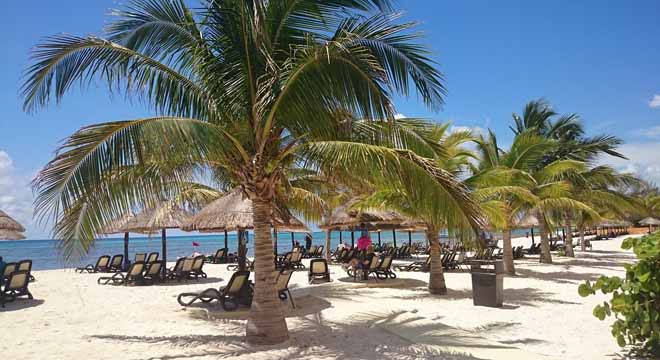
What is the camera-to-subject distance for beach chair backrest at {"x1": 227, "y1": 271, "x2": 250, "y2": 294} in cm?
890

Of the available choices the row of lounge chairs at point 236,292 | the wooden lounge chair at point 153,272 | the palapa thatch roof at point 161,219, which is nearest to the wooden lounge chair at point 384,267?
the row of lounge chairs at point 236,292

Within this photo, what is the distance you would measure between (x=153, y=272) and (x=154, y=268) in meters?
0.12

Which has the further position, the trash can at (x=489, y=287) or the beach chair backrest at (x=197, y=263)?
the beach chair backrest at (x=197, y=263)

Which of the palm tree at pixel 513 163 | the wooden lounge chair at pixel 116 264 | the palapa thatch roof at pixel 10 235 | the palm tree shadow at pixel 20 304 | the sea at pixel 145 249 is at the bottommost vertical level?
the sea at pixel 145 249

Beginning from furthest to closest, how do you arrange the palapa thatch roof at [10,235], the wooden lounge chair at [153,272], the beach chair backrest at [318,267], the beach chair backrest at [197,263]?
the beach chair backrest at [197,263]
the wooden lounge chair at [153,272]
the beach chair backrest at [318,267]
the palapa thatch roof at [10,235]

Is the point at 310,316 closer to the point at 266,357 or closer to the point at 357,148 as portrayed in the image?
the point at 266,357

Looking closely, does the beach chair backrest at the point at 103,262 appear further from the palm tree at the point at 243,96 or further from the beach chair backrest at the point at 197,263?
the palm tree at the point at 243,96

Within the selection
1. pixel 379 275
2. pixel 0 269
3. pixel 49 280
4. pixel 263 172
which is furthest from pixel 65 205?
pixel 49 280

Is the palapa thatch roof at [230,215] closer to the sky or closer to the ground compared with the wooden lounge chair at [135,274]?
closer to the sky

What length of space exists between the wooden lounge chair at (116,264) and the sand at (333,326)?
17.6 ft

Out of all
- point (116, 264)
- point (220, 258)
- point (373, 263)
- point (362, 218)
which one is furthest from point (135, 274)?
point (220, 258)

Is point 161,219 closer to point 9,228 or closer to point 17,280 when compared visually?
point 9,228

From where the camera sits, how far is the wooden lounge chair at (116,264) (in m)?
17.9

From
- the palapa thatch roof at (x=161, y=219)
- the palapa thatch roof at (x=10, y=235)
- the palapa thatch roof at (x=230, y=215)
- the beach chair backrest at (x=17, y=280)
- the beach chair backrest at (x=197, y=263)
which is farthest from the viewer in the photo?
the beach chair backrest at (x=197, y=263)
